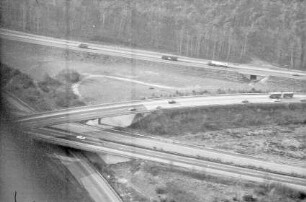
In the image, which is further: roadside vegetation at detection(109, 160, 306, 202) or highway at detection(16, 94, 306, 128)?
highway at detection(16, 94, 306, 128)

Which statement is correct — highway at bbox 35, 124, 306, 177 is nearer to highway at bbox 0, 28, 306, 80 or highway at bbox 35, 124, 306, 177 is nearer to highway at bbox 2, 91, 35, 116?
highway at bbox 2, 91, 35, 116

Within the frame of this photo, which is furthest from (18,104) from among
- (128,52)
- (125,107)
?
(128,52)

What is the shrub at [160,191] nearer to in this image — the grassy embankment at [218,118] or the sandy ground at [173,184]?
the sandy ground at [173,184]

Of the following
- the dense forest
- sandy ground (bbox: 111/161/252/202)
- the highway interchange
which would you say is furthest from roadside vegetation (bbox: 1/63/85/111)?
the dense forest

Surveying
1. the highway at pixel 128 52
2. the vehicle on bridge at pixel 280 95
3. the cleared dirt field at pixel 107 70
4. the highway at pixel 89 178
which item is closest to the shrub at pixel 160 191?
the highway at pixel 89 178

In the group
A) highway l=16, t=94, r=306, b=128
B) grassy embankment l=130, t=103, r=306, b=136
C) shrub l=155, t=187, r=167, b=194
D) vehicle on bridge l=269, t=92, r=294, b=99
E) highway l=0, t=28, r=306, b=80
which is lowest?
shrub l=155, t=187, r=167, b=194
